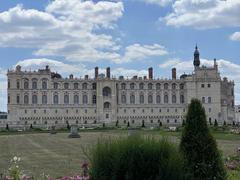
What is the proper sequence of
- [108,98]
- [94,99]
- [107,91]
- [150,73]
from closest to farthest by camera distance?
[108,98] < [107,91] < [94,99] < [150,73]

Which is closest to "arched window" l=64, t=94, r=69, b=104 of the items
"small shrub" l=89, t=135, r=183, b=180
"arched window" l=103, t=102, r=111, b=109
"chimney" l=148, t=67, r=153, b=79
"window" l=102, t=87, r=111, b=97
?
"window" l=102, t=87, r=111, b=97

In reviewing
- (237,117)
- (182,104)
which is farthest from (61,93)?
(237,117)

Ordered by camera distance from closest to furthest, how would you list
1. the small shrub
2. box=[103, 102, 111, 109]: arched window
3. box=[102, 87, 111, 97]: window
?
1. the small shrub
2. box=[103, 102, 111, 109]: arched window
3. box=[102, 87, 111, 97]: window

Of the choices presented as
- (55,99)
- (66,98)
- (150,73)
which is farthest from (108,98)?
(150,73)

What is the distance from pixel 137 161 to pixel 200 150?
1.94 m

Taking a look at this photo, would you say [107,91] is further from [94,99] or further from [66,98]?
[66,98]

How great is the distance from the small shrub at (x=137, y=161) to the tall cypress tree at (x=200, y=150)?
104 centimetres

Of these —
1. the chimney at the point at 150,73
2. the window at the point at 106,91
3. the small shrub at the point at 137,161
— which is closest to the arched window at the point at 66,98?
the window at the point at 106,91

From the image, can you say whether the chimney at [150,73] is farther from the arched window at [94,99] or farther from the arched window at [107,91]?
the arched window at [94,99]

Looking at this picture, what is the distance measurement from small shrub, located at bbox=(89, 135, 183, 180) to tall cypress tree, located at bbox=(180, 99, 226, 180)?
1037 millimetres

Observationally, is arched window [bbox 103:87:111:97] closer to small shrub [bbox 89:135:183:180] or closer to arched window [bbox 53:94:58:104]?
arched window [bbox 53:94:58:104]

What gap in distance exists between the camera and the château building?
9956cm

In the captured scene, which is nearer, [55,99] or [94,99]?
[55,99]

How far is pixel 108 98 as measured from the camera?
101750 mm
